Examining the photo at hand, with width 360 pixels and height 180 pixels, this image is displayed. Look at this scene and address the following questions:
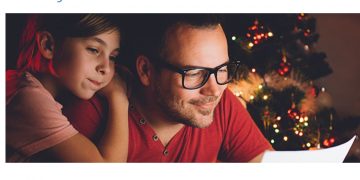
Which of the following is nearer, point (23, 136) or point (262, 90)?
point (23, 136)

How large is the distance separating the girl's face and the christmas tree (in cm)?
59

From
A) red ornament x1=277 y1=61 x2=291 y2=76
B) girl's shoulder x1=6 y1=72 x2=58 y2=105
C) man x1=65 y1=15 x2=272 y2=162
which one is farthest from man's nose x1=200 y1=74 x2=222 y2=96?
girl's shoulder x1=6 y1=72 x2=58 y2=105

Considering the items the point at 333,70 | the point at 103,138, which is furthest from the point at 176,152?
the point at 333,70

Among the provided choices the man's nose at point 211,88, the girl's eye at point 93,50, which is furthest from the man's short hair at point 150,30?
the man's nose at point 211,88

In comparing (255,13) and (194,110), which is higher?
(255,13)

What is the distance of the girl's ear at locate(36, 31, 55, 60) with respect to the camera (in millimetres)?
1845

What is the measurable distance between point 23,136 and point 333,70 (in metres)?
1.49

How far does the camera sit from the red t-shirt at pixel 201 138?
187 cm

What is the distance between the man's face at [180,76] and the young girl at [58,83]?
0.24 m

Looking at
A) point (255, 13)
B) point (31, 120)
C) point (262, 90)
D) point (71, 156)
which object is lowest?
point (71, 156)

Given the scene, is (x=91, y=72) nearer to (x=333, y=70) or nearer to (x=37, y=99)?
(x=37, y=99)

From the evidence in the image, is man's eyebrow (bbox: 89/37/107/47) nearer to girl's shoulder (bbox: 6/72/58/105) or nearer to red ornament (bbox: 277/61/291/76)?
girl's shoulder (bbox: 6/72/58/105)
